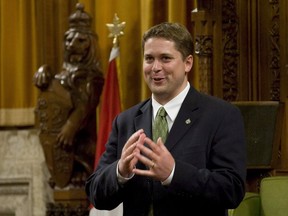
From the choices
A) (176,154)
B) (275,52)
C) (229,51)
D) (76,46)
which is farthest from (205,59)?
(176,154)

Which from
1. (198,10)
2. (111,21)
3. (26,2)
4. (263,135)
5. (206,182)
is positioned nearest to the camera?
(206,182)

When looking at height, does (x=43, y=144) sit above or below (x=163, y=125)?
below

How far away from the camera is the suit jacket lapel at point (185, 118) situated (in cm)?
259

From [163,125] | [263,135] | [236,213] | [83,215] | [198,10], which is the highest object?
[198,10]

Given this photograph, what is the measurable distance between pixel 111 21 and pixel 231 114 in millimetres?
3229

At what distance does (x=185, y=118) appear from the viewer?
2631 millimetres

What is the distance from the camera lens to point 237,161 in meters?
2.56

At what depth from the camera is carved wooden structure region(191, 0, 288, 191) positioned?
4531 mm

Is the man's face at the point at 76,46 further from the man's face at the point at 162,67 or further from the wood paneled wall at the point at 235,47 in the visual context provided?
the man's face at the point at 162,67

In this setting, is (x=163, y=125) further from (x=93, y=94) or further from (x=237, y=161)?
(x=93, y=94)

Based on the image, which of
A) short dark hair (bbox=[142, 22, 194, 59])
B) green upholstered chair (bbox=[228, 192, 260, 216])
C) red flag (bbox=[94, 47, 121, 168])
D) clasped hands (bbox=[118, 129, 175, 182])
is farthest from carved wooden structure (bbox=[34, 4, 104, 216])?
clasped hands (bbox=[118, 129, 175, 182])

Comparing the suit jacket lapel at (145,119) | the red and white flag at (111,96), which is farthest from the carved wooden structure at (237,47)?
the suit jacket lapel at (145,119)

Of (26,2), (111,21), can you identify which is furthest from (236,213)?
(26,2)

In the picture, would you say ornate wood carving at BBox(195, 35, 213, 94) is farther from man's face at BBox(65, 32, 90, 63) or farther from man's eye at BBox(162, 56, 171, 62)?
man's eye at BBox(162, 56, 171, 62)
